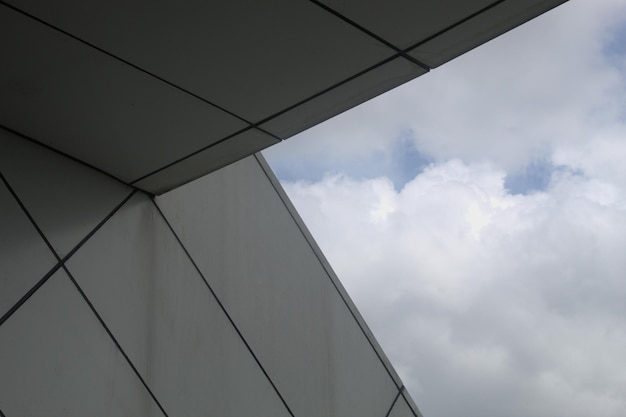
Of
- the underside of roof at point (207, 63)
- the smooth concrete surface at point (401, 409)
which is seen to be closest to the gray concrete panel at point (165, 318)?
the underside of roof at point (207, 63)

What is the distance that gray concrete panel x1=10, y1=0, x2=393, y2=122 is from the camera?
17.4 feet

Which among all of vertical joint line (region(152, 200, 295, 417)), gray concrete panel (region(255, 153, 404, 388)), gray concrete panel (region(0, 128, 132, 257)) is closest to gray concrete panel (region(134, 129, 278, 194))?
vertical joint line (region(152, 200, 295, 417))

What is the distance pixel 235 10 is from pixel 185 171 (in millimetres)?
2541

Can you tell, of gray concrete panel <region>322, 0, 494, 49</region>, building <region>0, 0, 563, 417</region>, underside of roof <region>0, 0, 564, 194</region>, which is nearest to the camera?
gray concrete panel <region>322, 0, 494, 49</region>

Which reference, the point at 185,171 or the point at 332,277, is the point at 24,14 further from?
the point at 332,277

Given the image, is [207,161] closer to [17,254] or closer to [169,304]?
[169,304]

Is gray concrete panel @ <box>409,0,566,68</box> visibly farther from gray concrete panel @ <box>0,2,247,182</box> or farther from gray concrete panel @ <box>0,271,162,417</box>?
gray concrete panel @ <box>0,271,162,417</box>

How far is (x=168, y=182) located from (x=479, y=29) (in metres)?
3.43

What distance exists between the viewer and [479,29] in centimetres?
559

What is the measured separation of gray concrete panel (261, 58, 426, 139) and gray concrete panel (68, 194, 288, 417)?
177cm

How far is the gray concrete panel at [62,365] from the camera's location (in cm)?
621

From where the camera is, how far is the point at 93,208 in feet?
24.1

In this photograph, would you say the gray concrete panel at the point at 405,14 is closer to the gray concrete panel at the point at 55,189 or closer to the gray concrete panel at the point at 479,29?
the gray concrete panel at the point at 479,29

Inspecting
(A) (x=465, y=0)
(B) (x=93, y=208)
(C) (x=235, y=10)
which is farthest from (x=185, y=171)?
(A) (x=465, y=0)
